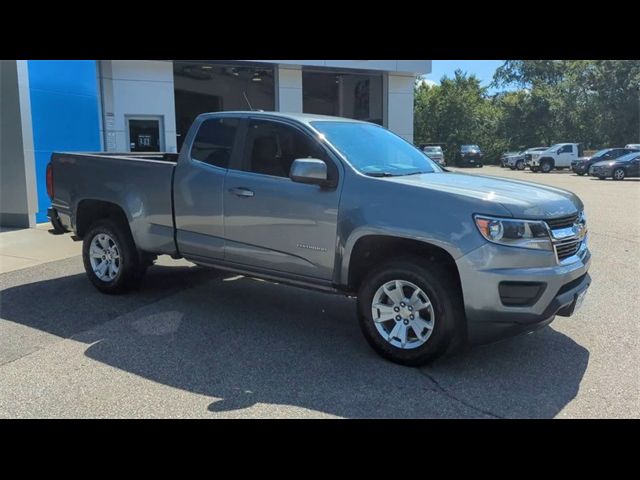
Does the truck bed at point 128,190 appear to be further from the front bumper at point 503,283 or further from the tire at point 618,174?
the tire at point 618,174

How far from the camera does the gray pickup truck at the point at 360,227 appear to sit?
3.98 meters

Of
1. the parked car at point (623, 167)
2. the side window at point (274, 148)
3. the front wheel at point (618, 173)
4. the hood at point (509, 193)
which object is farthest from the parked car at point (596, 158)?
the side window at point (274, 148)

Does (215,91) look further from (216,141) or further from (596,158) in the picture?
(216,141)

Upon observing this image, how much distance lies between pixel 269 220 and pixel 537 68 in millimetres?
58746

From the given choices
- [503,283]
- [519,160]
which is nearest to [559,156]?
[519,160]

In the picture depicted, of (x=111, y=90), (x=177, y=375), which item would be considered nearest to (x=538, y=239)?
(x=177, y=375)

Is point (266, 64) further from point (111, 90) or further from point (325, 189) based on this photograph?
point (325, 189)

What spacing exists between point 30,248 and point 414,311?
723 centimetres

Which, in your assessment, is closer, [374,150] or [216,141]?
[374,150]

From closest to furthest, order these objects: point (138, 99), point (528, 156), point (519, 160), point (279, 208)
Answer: point (279, 208)
point (138, 99)
point (528, 156)
point (519, 160)

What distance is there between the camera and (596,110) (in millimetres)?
46469

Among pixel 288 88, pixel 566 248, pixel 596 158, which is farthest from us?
pixel 596 158

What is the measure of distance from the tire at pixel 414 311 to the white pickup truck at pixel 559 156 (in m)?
34.8

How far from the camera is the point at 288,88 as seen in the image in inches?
764
